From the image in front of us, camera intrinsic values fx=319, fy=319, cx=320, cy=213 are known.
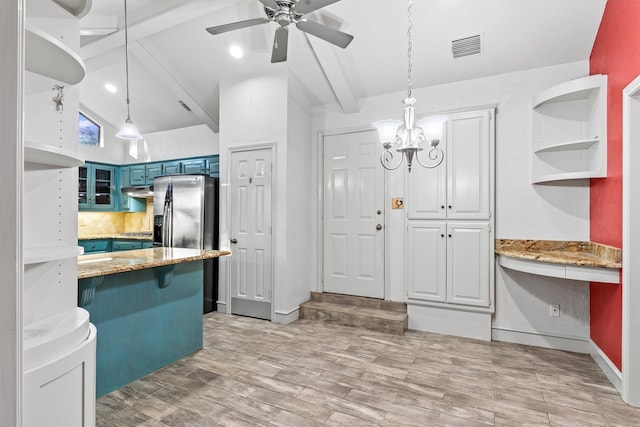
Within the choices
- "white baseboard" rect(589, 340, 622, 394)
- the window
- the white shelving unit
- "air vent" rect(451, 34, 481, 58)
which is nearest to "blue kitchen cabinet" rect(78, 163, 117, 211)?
the window

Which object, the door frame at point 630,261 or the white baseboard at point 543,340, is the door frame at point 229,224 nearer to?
the white baseboard at point 543,340

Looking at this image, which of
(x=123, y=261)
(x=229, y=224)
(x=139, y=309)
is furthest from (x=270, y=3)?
(x=229, y=224)

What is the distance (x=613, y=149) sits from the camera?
2514mm

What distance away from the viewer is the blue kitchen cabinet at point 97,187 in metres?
5.40

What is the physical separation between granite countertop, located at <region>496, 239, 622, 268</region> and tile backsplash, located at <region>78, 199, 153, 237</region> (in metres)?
5.76

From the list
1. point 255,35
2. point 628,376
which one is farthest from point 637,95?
Answer: point 255,35

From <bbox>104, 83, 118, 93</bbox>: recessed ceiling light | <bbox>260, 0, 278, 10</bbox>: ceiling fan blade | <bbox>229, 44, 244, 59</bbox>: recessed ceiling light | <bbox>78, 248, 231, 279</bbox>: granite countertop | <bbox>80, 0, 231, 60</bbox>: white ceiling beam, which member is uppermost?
<bbox>104, 83, 118, 93</bbox>: recessed ceiling light

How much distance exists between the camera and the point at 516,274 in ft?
10.8

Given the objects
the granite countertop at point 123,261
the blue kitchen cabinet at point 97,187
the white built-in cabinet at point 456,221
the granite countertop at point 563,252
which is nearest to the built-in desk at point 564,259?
the granite countertop at point 563,252

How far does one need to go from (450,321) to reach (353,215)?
164 centimetres

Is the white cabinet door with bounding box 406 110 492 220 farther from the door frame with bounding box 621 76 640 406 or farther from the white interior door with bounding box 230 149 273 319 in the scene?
the white interior door with bounding box 230 149 273 319

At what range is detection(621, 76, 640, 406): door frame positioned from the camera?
2152 mm

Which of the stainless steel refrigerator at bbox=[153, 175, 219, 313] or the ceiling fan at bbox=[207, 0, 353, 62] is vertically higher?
the ceiling fan at bbox=[207, 0, 353, 62]

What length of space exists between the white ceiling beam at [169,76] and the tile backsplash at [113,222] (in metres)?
2.19
